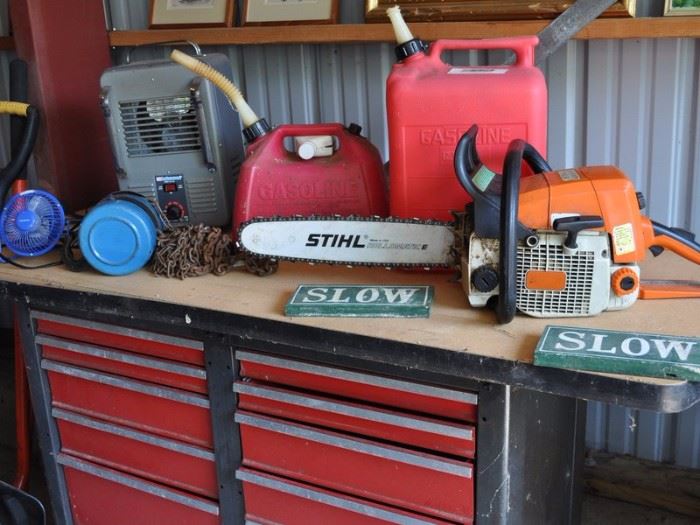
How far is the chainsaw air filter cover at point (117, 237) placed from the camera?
160cm

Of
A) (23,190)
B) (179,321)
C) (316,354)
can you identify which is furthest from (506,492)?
(23,190)

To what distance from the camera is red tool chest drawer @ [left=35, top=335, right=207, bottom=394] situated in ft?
5.16

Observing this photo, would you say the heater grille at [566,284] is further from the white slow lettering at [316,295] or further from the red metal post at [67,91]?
the red metal post at [67,91]

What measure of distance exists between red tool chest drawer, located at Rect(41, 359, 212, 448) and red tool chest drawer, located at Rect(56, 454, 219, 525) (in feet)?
0.44

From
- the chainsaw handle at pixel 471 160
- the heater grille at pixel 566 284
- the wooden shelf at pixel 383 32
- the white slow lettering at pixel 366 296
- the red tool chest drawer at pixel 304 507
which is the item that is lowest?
the red tool chest drawer at pixel 304 507

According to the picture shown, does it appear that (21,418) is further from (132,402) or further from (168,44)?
(168,44)

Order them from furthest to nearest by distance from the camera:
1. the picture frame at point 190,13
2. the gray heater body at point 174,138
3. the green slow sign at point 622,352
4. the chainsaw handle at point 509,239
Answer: the picture frame at point 190,13, the gray heater body at point 174,138, the chainsaw handle at point 509,239, the green slow sign at point 622,352

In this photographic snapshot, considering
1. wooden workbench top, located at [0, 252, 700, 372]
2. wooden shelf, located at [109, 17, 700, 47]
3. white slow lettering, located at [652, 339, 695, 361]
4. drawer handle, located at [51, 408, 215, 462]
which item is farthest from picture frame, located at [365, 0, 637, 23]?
drawer handle, located at [51, 408, 215, 462]

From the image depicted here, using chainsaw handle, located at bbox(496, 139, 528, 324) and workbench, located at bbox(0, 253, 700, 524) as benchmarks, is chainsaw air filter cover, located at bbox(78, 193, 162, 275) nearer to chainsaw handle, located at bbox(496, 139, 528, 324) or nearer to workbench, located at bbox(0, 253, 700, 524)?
workbench, located at bbox(0, 253, 700, 524)

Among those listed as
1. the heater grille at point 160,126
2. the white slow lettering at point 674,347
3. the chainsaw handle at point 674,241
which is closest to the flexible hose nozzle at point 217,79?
the heater grille at point 160,126

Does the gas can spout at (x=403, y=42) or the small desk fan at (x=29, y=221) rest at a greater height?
the gas can spout at (x=403, y=42)

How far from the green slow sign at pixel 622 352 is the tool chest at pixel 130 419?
0.69 meters

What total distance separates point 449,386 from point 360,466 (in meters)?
0.24

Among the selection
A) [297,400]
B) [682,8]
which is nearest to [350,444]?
[297,400]
